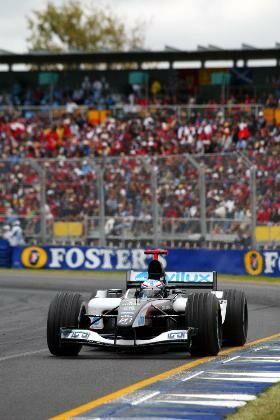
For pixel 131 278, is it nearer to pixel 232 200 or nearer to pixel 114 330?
pixel 114 330

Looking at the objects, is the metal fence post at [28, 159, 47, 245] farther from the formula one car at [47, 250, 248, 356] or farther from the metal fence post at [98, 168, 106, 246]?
the formula one car at [47, 250, 248, 356]

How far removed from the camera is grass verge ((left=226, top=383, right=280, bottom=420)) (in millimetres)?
7840

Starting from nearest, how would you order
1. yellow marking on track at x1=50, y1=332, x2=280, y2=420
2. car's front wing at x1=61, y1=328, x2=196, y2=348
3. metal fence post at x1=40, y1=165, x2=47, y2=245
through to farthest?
yellow marking on track at x1=50, y1=332, x2=280, y2=420, car's front wing at x1=61, y1=328, x2=196, y2=348, metal fence post at x1=40, y1=165, x2=47, y2=245

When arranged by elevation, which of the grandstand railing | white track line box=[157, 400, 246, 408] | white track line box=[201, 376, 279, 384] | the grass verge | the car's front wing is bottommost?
white track line box=[201, 376, 279, 384]

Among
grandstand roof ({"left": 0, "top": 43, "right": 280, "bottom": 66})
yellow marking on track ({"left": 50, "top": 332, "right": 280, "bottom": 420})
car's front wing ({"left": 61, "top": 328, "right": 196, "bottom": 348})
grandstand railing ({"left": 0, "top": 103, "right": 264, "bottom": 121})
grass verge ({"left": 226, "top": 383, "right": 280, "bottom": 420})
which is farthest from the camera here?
grandstand roof ({"left": 0, "top": 43, "right": 280, "bottom": 66})

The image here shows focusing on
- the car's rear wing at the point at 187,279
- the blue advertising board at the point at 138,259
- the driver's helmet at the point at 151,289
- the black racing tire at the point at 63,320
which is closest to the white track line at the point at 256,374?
the black racing tire at the point at 63,320

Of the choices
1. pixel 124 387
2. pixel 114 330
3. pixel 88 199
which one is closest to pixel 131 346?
pixel 114 330

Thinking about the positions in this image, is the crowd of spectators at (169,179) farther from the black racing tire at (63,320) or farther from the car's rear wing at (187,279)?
the black racing tire at (63,320)

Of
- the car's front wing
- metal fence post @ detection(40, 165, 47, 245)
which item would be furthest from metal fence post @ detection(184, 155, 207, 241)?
the car's front wing

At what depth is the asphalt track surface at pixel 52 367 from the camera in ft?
28.6

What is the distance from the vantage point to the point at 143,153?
1512 inches

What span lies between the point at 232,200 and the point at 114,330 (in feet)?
49.6

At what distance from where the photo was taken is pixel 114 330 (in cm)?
1250

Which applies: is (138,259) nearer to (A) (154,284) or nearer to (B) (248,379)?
(A) (154,284)
